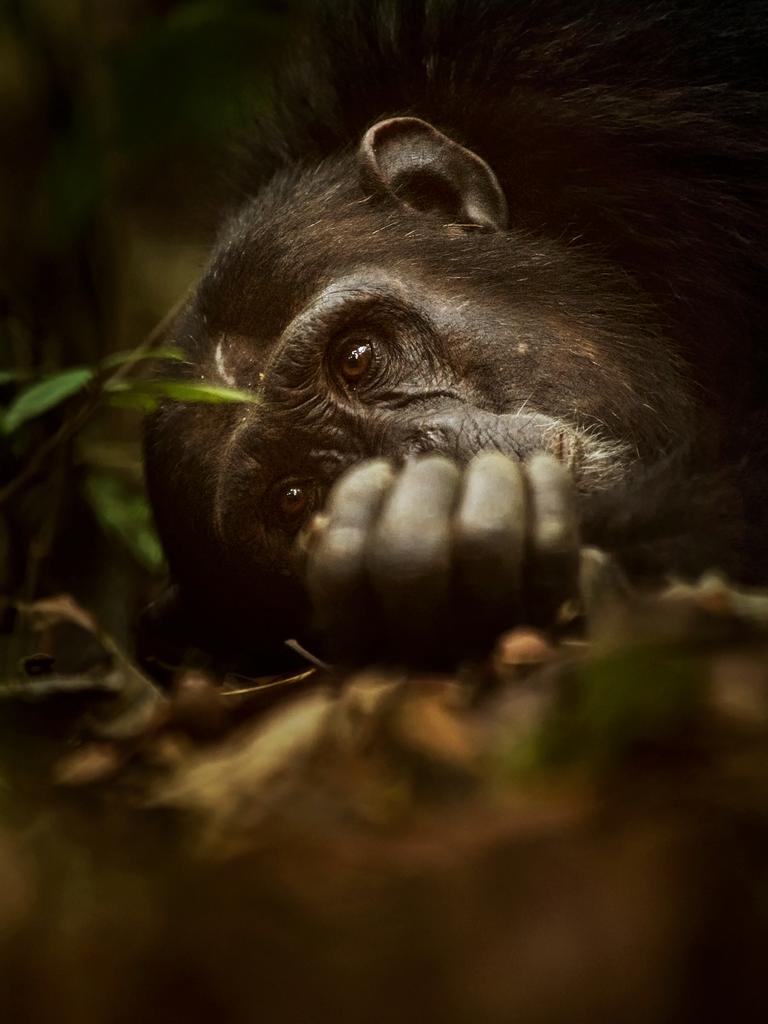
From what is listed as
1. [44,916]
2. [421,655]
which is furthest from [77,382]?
[44,916]

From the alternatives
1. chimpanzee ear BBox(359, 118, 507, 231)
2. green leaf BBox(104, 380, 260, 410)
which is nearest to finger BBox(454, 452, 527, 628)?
green leaf BBox(104, 380, 260, 410)

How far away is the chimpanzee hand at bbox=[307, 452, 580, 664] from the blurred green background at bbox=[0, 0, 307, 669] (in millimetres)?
1138

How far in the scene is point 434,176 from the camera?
230 centimetres

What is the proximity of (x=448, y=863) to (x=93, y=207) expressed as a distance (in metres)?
2.92

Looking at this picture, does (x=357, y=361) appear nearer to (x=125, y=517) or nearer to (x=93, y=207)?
(x=125, y=517)

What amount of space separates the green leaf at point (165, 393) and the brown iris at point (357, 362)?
33 centimetres

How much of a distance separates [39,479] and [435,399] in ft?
2.68

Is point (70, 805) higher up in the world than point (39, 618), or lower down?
higher up

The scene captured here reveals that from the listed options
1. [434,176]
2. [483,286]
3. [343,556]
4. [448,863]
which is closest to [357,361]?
[483,286]

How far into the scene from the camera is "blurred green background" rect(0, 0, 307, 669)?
106 inches

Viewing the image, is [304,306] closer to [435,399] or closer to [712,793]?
[435,399]

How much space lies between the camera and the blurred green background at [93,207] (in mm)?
2701

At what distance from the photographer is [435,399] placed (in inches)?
80.3

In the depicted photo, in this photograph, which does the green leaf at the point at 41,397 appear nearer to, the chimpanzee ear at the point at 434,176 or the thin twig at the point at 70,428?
the thin twig at the point at 70,428
